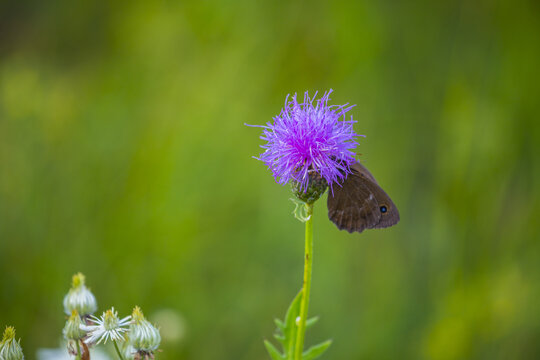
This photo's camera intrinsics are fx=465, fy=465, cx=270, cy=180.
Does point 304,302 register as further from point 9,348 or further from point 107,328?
point 9,348

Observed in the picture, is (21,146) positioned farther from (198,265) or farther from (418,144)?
(418,144)

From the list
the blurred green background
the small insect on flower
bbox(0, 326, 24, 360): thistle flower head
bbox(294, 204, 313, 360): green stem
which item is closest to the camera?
bbox(0, 326, 24, 360): thistle flower head

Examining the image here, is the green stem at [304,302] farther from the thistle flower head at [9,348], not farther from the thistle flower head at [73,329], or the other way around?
the thistle flower head at [9,348]

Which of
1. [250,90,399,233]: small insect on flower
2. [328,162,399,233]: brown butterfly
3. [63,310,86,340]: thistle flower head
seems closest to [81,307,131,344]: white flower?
[63,310,86,340]: thistle flower head

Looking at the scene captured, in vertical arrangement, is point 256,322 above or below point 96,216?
below

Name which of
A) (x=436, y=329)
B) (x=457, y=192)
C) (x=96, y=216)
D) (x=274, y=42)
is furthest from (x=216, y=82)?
(x=436, y=329)

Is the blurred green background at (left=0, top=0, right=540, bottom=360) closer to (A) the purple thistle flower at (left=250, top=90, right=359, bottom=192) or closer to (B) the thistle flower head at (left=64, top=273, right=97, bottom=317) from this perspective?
(B) the thistle flower head at (left=64, top=273, right=97, bottom=317)
